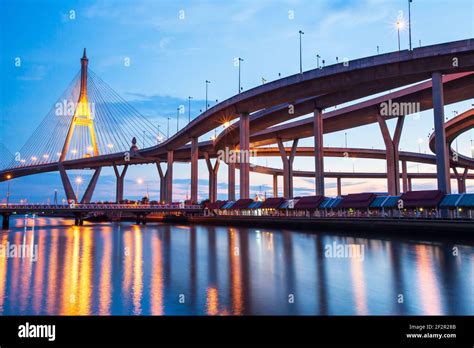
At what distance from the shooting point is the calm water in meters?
13.4

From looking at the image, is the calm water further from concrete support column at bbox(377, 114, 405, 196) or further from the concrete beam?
the concrete beam

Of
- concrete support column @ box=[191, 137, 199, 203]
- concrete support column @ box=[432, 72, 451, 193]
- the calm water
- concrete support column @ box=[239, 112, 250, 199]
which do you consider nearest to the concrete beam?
concrete support column @ box=[191, 137, 199, 203]

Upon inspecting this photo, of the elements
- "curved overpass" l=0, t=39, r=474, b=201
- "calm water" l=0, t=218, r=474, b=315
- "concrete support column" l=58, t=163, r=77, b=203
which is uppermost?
"curved overpass" l=0, t=39, r=474, b=201

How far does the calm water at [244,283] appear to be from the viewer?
1343 cm

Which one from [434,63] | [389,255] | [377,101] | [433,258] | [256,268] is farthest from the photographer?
[377,101]

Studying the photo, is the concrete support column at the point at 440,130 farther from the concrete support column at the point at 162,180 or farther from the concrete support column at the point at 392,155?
the concrete support column at the point at 162,180

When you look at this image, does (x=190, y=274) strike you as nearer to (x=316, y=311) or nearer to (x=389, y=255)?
(x=316, y=311)

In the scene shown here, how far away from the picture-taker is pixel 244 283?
17625mm

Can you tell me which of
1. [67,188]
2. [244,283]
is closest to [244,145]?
[244,283]

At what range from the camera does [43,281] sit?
18.9 meters

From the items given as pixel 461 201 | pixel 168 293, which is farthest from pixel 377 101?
pixel 168 293

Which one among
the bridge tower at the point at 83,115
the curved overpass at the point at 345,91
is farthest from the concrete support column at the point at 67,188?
the curved overpass at the point at 345,91
